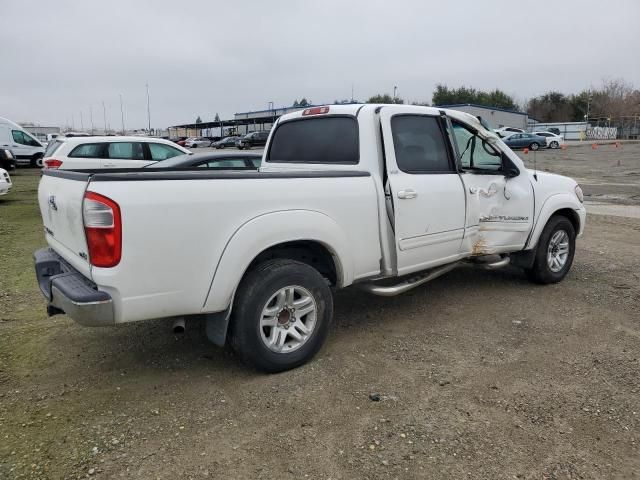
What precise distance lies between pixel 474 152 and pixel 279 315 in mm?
2680

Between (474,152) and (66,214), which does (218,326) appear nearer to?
(66,214)

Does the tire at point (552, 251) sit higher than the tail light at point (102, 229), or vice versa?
the tail light at point (102, 229)

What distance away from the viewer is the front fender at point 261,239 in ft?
10.6

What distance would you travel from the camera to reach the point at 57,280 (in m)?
3.26

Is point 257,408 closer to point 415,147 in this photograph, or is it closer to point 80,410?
point 80,410

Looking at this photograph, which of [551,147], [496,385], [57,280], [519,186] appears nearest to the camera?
[57,280]

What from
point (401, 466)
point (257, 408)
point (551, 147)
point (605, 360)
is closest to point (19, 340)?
point (257, 408)

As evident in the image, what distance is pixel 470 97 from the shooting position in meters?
86.9

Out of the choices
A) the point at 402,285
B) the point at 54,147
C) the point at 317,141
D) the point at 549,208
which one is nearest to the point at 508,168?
the point at 549,208

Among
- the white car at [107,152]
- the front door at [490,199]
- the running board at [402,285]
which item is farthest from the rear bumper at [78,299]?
the white car at [107,152]

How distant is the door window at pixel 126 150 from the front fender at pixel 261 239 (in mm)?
9645

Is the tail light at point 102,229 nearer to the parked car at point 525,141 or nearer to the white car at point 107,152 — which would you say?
the white car at point 107,152

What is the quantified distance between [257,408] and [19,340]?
238 centimetres

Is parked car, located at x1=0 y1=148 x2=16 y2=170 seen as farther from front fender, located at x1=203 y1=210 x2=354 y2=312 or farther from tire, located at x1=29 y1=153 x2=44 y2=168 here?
front fender, located at x1=203 y1=210 x2=354 y2=312
